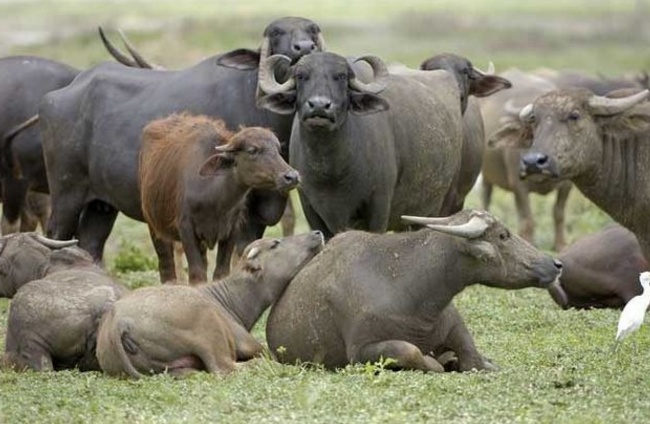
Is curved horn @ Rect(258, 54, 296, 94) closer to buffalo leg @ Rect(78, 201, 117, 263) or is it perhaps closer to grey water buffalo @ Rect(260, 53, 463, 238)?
grey water buffalo @ Rect(260, 53, 463, 238)

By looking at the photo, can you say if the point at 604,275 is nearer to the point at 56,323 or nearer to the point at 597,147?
the point at 597,147

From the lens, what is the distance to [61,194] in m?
14.6

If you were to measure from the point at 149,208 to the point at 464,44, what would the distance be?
116 ft

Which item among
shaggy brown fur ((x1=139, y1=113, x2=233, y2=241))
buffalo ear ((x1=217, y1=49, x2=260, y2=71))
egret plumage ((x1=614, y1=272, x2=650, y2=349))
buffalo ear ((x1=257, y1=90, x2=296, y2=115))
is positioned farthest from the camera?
buffalo ear ((x1=217, y1=49, x2=260, y2=71))

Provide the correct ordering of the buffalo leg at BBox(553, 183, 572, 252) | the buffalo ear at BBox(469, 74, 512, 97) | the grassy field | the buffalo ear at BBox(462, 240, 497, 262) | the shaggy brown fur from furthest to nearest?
the buffalo leg at BBox(553, 183, 572, 252), the buffalo ear at BBox(469, 74, 512, 97), the shaggy brown fur, the buffalo ear at BBox(462, 240, 497, 262), the grassy field

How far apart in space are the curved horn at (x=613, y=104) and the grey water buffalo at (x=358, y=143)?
1528mm

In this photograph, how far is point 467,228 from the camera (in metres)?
10.4

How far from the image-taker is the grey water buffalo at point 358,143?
12477mm

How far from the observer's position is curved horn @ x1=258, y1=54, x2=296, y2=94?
41.6 feet

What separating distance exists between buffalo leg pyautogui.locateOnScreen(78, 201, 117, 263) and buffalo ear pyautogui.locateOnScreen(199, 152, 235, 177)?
2.65m

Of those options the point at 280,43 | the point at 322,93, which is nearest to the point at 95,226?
the point at 280,43

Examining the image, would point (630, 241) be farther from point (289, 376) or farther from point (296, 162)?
point (289, 376)

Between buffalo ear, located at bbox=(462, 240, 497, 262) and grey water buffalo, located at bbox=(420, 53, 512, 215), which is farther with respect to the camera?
grey water buffalo, located at bbox=(420, 53, 512, 215)

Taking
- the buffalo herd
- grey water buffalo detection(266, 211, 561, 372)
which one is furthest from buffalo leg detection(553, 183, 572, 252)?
grey water buffalo detection(266, 211, 561, 372)
